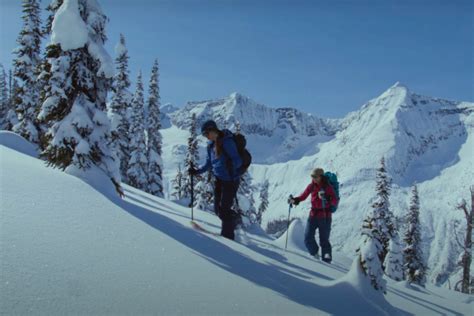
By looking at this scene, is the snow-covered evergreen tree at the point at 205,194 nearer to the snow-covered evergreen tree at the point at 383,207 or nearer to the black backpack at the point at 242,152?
the snow-covered evergreen tree at the point at 383,207

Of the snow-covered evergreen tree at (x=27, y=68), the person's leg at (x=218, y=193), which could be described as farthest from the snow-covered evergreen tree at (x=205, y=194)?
the person's leg at (x=218, y=193)

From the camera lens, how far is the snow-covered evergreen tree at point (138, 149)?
3391 cm

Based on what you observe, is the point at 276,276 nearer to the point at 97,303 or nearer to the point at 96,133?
the point at 97,303

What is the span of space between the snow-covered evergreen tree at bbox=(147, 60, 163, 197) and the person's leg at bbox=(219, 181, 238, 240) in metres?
29.1

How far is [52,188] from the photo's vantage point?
5980mm

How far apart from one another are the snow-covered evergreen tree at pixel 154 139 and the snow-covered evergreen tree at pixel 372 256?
102 ft

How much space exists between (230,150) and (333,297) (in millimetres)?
3437

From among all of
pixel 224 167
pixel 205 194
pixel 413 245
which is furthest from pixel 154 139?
pixel 224 167

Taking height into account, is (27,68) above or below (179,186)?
above

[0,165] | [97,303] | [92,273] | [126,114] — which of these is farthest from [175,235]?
[126,114]

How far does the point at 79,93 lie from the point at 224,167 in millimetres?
7961

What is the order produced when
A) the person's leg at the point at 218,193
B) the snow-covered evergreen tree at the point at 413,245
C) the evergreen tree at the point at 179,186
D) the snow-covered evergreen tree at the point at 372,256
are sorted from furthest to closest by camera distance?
1. the evergreen tree at the point at 179,186
2. the snow-covered evergreen tree at the point at 413,245
3. the person's leg at the point at 218,193
4. the snow-covered evergreen tree at the point at 372,256

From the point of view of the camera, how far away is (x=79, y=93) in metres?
12.4

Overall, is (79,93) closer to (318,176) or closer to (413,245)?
(318,176)
